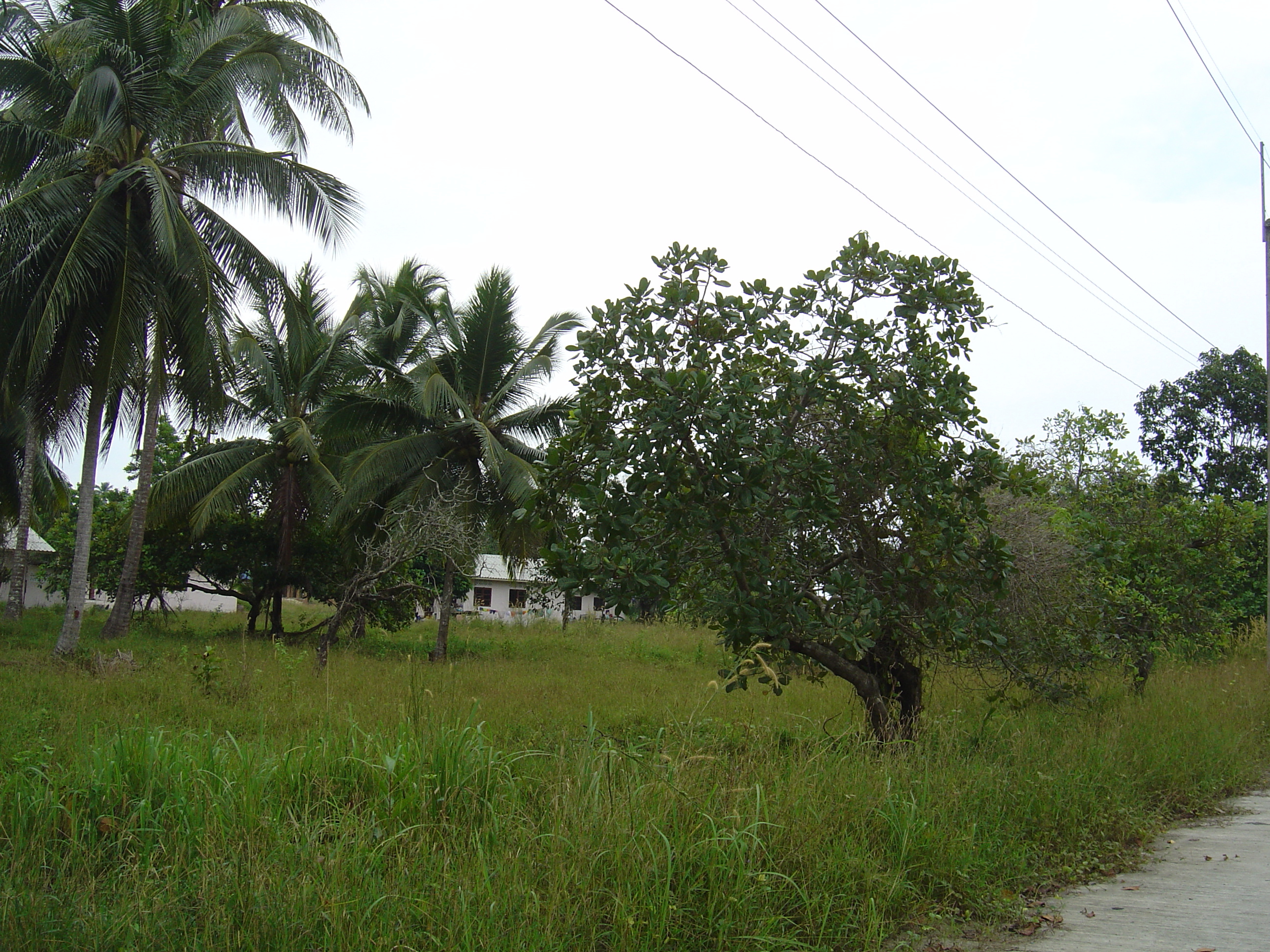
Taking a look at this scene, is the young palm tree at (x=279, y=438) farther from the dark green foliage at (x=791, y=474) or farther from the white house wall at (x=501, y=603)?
the white house wall at (x=501, y=603)

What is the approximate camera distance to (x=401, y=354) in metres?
20.5

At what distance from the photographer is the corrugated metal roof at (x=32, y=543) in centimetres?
3212

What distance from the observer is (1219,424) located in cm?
3133

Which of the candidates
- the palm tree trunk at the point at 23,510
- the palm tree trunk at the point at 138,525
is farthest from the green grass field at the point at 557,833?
the palm tree trunk at the point at 23,510

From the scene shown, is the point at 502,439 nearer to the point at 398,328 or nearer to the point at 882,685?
the point at 398,328

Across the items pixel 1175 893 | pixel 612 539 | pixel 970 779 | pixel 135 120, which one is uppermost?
pixel 135 120

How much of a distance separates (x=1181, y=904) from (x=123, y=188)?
16.7 metres

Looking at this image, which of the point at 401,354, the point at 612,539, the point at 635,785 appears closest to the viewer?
the point at 635,785

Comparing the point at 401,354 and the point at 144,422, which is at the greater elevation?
the point at 401,354

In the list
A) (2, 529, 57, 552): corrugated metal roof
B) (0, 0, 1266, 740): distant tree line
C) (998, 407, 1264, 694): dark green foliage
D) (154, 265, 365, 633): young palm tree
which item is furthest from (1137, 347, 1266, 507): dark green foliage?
(2, 529, 57, 552): corrugated metal roof

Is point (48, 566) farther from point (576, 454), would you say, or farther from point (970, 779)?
point (970, 779)

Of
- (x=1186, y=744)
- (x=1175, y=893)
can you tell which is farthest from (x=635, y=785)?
(x=1186, y=744)

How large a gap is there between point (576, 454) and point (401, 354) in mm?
14488

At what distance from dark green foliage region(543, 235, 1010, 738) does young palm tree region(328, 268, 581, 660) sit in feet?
41.3
